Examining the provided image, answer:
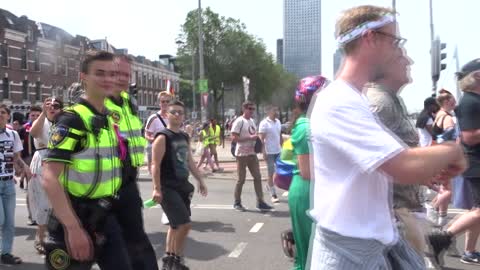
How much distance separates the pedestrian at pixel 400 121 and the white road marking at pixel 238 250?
379 centimetres

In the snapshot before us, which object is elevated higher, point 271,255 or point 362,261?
point 362,261

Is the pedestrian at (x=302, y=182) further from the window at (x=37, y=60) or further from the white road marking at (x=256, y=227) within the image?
the window at (x=37, y=60)

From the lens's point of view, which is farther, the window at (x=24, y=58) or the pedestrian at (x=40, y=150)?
the window at (x=24, y=58)

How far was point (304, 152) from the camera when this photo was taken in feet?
12.0

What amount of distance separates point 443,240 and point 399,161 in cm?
161

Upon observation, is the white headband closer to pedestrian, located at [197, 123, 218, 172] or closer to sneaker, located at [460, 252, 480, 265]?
sneaker, located at [460, 252, 480, 265]

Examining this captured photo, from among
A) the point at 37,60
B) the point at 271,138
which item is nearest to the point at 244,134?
the point at 271,138

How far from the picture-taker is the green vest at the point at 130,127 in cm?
351

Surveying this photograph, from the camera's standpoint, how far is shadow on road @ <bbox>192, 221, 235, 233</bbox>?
7274 mm

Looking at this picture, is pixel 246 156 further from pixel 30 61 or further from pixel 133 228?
pixel 30 61

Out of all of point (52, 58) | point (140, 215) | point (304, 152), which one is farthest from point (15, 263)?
point (52, 58)

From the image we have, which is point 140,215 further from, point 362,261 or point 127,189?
point 362,261

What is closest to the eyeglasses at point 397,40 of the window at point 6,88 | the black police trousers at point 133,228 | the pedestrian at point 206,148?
the black police trousers at point 133,228

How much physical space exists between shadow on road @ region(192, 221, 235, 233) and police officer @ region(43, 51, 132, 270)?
4.24 meters
